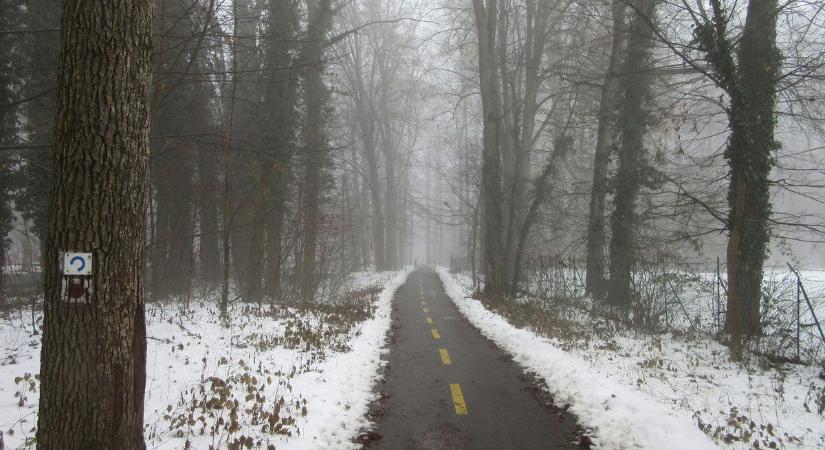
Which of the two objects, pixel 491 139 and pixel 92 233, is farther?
pixel 491 139

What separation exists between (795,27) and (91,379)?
14129 millimetres

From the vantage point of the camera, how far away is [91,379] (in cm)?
316

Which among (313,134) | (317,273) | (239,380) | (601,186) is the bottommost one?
(239,380)

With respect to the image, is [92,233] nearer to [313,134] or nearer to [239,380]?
[239,380]

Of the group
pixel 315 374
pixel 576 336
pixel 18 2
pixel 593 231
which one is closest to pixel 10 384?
pixel 315 374

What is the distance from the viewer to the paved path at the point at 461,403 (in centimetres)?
527

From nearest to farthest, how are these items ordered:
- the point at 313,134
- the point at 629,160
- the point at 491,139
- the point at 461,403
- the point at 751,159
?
1. the point at 461,403
2. the point at 751,159
3. the point at 629,160
4. the point at 313,134
5. the point at 491,139

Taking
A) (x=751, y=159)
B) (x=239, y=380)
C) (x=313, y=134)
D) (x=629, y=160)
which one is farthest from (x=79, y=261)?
(x=313, y=134)

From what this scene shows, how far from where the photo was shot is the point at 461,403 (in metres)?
6.52

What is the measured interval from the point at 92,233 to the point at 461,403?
489 centimetres

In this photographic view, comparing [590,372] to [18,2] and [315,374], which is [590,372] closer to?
[315,374]

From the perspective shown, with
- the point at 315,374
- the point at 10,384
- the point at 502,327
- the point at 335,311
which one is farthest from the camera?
the point at 335,311

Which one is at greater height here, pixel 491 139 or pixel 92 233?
pixel 491 139

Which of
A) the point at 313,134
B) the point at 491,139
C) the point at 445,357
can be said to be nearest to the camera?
the point at 445,357
